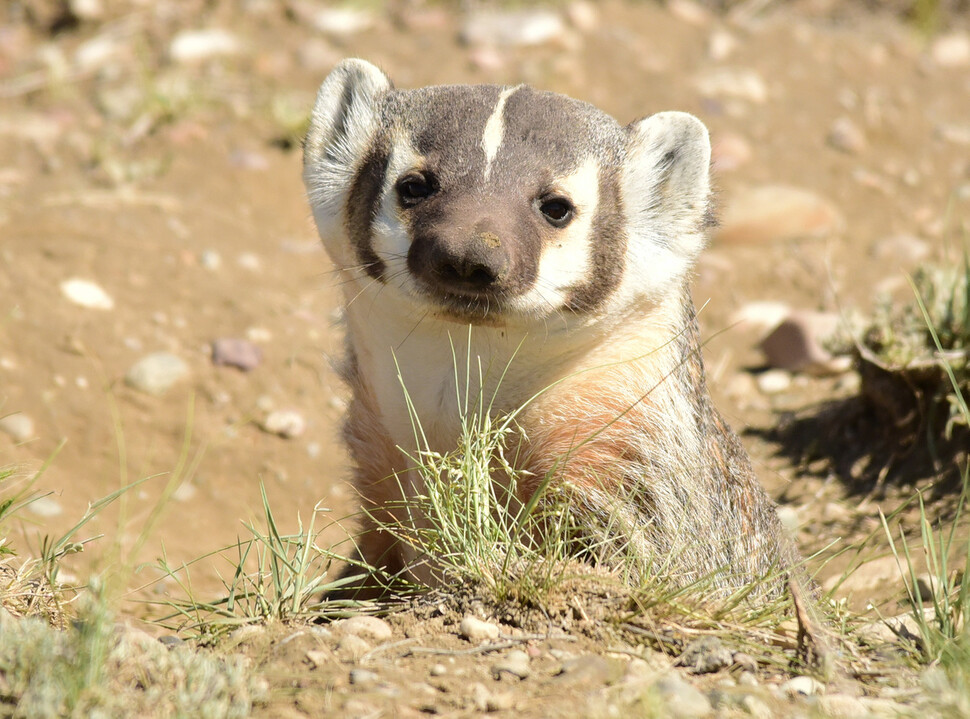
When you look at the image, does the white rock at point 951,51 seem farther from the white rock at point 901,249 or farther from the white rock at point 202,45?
the white rock at point 202,45

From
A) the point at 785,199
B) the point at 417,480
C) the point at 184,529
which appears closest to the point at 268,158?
the point at 184,529

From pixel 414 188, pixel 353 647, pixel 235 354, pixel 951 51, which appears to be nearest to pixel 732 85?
pixel 951 51

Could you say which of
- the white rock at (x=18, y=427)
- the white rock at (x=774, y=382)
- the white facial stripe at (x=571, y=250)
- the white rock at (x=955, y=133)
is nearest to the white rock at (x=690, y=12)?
the white rock at (x=955, y=133)

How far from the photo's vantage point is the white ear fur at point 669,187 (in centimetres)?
333

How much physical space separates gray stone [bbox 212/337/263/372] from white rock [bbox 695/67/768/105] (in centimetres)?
400

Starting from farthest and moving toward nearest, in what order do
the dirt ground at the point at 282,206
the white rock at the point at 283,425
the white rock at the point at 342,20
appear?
the white rock at the point at 342,20 < the white rock at the point at 283,425 < the dirt ground at the point at 282,206

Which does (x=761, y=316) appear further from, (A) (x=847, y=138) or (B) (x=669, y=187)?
(B) (x=669, y=187)

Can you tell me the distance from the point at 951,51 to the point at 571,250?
667 centimetres

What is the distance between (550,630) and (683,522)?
829mm

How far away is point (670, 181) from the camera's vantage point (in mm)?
3389

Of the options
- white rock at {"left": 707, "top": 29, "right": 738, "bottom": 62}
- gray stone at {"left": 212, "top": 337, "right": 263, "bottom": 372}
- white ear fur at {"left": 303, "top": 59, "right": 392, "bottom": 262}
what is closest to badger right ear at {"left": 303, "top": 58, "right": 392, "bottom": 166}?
white ear fur at {"left": 303, "top": 59, "right": 392, "bottom": 262}

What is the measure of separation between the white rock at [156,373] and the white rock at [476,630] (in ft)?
9.85

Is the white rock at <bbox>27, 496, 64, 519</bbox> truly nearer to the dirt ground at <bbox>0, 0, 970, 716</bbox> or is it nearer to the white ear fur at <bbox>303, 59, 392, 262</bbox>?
the dirt ground at <bbox>0, 0, 970, 716</bbox>

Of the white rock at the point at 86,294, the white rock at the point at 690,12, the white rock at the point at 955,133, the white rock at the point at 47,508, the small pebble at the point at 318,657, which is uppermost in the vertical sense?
the white rock at the point at 690,12
